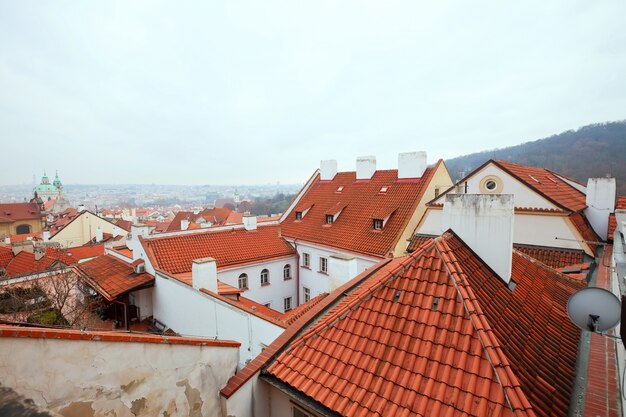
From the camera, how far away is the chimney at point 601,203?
489 inches

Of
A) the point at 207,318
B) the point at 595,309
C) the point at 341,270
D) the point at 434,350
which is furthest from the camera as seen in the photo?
the point at 207,318

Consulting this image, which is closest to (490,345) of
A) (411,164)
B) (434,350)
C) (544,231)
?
(434,350)

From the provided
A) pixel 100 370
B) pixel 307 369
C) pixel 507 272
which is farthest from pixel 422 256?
pixel 100 370

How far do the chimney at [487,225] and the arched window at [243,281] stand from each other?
1268cm

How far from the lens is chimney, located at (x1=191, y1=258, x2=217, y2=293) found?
1105cm

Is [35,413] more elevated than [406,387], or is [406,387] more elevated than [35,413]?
[35,413]

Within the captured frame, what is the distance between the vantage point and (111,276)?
47.8 ft

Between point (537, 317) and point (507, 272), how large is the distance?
90 cm

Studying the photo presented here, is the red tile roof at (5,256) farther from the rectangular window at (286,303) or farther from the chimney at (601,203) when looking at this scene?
the chimney at (601,203)

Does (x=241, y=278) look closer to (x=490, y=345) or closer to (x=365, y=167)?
(x=365, y=167)

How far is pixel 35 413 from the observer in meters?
2.85

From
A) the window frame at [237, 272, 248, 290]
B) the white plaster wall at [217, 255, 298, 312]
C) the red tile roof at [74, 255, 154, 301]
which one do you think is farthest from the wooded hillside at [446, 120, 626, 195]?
the red tile roof at [74, 255, 154, 301]

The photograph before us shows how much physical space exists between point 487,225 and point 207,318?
926 centimetres

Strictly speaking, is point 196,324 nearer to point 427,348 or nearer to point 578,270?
point 427,348
